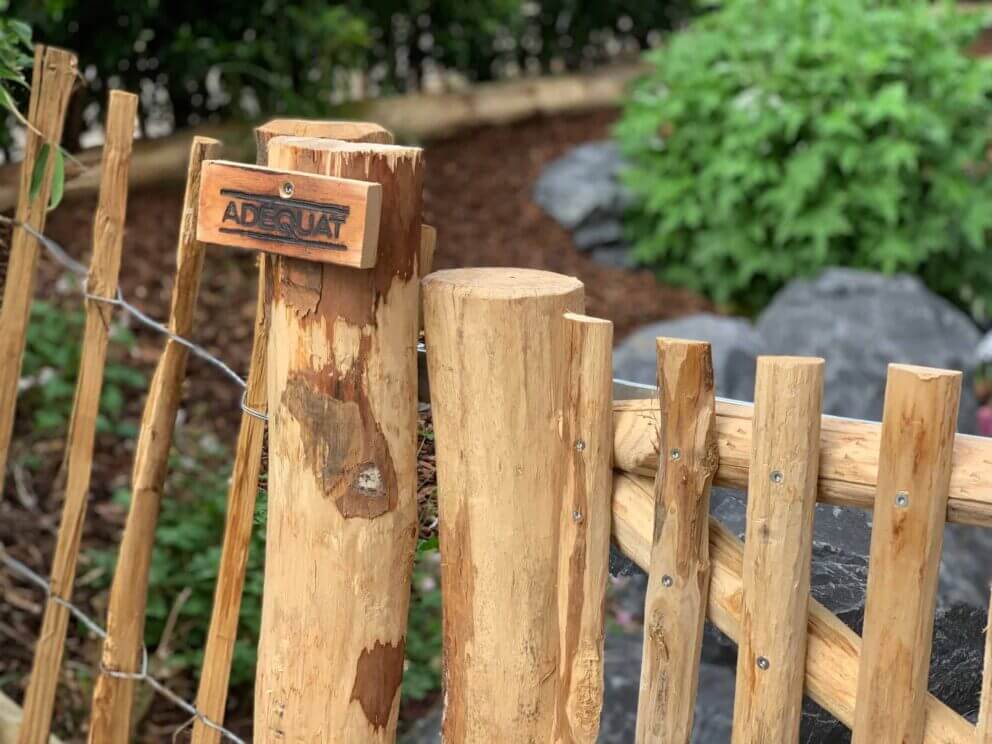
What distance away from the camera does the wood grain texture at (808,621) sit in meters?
1.45

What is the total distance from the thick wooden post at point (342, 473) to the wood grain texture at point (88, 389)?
22.8 inches

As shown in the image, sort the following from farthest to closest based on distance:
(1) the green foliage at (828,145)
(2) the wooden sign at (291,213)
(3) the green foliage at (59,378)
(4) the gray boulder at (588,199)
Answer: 1. (4) the gray boulder at (588,199)
2. (1) the green foliage at (828,145)
3. (3) the green foliage at (59,378)
4. (2) the wooden sign at (291,213)

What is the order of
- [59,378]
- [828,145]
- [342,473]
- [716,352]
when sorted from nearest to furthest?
[342,473]
[59,378]
[716,352]
[828,145]

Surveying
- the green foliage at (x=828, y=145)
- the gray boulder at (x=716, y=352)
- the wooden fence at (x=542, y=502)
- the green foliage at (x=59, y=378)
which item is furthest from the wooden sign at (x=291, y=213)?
the green foliage at (x=828, y=145)

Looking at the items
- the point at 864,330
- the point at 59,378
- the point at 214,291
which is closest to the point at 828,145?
the point at 864,330

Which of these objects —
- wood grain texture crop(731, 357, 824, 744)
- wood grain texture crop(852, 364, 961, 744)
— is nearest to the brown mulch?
wood grain texture crop(731, 357, 824, 744)

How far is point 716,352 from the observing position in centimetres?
448

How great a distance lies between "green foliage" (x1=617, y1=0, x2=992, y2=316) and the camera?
17.2 feet

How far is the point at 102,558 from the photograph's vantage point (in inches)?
127

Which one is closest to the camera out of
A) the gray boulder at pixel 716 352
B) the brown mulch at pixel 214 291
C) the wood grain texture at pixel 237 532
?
the wood grain texture at pixel 237 532

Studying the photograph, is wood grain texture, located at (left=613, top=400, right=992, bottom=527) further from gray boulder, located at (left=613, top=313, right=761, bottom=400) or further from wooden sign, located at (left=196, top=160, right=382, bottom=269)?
gray boulder, located at (left=613, top=313, right=761, bottom=400)

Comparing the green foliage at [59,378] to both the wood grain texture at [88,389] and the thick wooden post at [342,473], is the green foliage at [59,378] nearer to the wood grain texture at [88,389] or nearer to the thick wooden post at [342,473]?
the wood grain texture at [88,389]

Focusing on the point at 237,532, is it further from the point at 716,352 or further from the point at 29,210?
the point at 716,352

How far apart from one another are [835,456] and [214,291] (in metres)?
3.69
